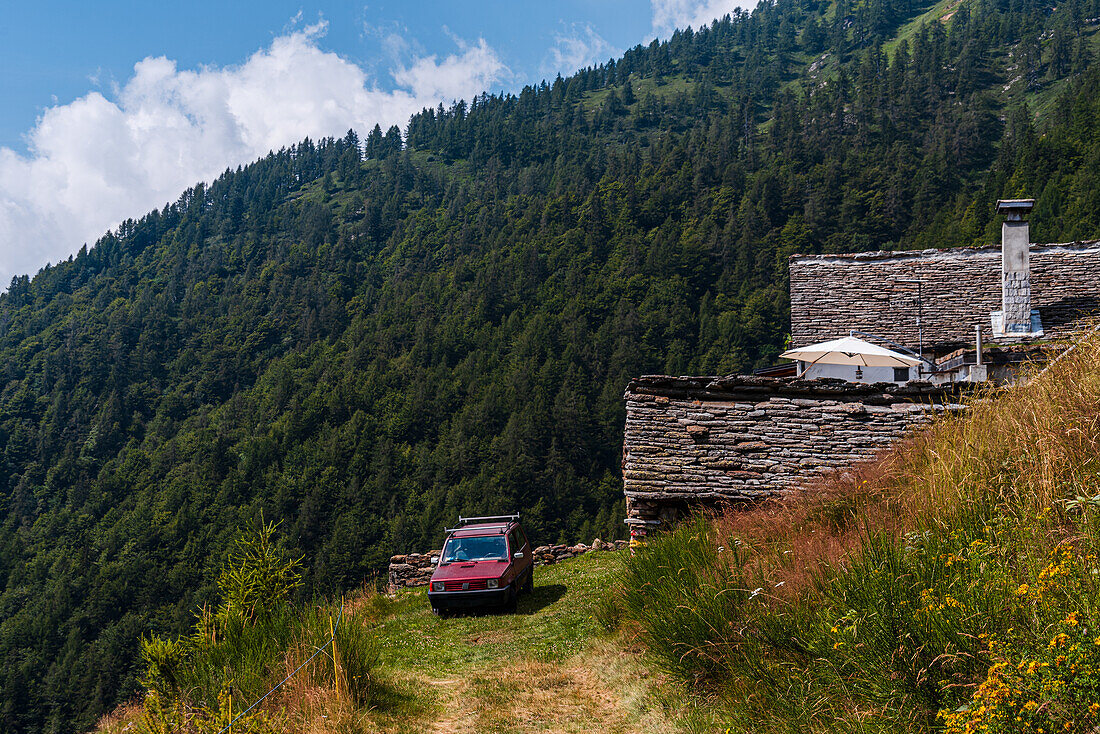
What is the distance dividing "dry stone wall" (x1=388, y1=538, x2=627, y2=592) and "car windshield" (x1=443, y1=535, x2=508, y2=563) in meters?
4.54

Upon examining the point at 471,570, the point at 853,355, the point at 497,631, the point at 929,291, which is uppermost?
the point at 929,291

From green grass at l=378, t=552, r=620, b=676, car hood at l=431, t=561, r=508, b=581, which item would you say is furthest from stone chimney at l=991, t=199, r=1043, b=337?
car hood at l=431, t=561, r=508, b=581

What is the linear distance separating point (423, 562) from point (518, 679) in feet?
40.6

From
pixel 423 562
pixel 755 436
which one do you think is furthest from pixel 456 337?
pixel 755 436

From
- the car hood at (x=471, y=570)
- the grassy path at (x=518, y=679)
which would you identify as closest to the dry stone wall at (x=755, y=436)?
the grassy path at (x=518, y=679)

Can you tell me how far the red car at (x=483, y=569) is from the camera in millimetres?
11977

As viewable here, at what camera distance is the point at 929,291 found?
1872 centimetres

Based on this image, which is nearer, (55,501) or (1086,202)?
(1086,202)

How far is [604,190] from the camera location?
461ft

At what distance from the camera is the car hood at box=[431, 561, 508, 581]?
12070mm

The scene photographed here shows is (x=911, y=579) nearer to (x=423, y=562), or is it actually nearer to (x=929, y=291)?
(x=423, y=562)

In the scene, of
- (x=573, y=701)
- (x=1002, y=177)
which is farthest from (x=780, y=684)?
(x=1002, y=177)

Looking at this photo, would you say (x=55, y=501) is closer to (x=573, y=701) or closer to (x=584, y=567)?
(x=584, y=567)

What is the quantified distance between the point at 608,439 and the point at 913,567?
304 ft
